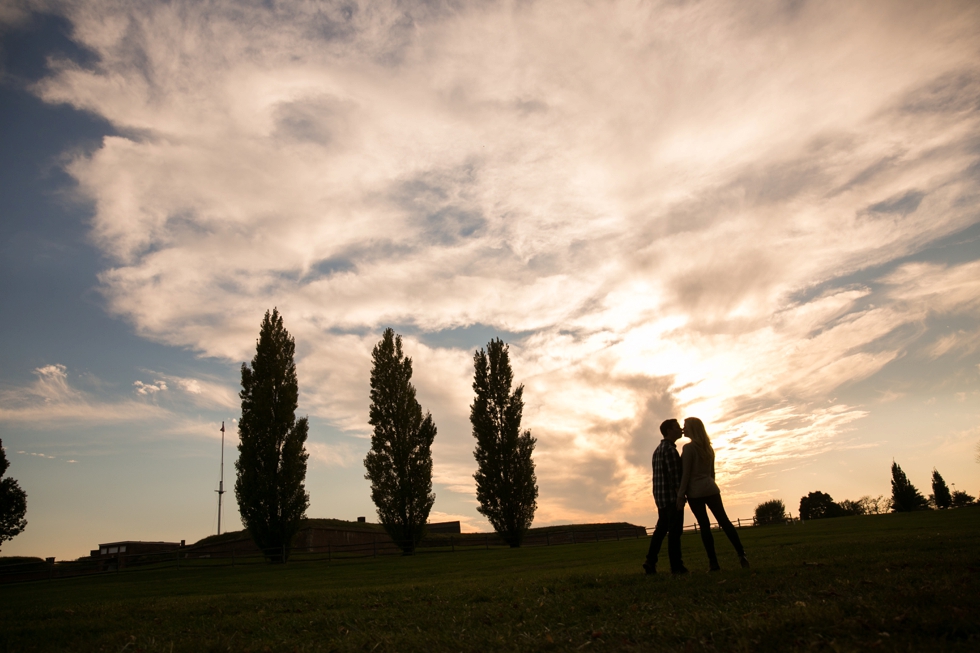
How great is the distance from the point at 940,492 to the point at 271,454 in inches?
2404

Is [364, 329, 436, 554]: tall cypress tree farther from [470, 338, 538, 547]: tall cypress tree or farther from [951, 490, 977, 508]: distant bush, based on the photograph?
[951, 490, 977, 508]: distant bush

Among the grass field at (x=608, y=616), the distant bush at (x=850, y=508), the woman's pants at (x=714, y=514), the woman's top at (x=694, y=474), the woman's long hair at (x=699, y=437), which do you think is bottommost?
the distant bush at (x=850, y=508)

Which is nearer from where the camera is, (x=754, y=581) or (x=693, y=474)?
(x=754, y=581)

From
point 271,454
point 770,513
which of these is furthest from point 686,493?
point 770,513

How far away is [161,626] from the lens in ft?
22.2

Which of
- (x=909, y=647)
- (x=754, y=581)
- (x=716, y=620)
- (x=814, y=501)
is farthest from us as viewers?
(x=814, y=501)

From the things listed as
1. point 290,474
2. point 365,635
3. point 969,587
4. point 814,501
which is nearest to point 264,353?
point 290,474

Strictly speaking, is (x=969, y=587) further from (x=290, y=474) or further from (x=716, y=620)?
(x=290, y=474)

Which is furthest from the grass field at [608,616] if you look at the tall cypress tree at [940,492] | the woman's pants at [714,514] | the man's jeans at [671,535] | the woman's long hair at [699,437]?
the tall cypress tree at [940,492]

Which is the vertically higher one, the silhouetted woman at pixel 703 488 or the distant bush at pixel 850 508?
the silhouetted woman at pixel 703 488

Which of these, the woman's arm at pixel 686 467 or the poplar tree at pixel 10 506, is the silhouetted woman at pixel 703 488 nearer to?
the woman's arm at pixel 686 467

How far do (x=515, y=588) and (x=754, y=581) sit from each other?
307cm

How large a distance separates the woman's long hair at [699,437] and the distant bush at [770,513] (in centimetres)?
4994

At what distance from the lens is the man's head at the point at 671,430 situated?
8.28 m
